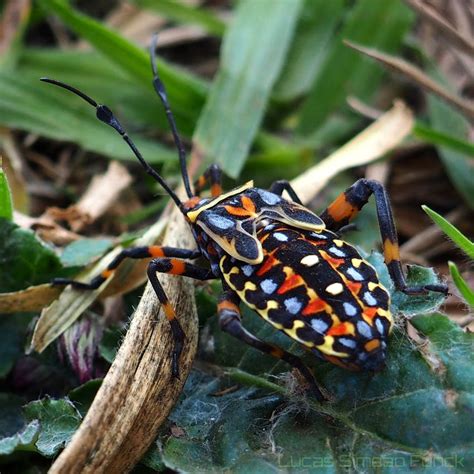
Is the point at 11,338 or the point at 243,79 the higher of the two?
the point at 243,79

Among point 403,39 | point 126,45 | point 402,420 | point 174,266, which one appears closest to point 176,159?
point 126,45

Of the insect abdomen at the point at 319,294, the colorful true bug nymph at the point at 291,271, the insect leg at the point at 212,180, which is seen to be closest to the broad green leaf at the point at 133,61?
the insect leg at the point at 212,180

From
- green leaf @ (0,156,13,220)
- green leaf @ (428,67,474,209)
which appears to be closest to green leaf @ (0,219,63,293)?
green leaf @ (0,156,13,220)

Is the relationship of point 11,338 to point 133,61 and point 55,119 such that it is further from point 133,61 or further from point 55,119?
point 133,61

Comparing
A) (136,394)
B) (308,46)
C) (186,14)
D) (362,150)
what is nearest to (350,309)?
(136,394)

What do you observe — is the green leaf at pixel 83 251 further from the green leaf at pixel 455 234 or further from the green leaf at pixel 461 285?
the green leaf at pixel 461 285

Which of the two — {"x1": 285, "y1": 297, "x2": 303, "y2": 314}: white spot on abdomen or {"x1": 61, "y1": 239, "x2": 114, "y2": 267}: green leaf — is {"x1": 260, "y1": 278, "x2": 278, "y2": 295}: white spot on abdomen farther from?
{"x1": 61, "y1": 239, "x2": 114, "y2": 267}: green leaf
